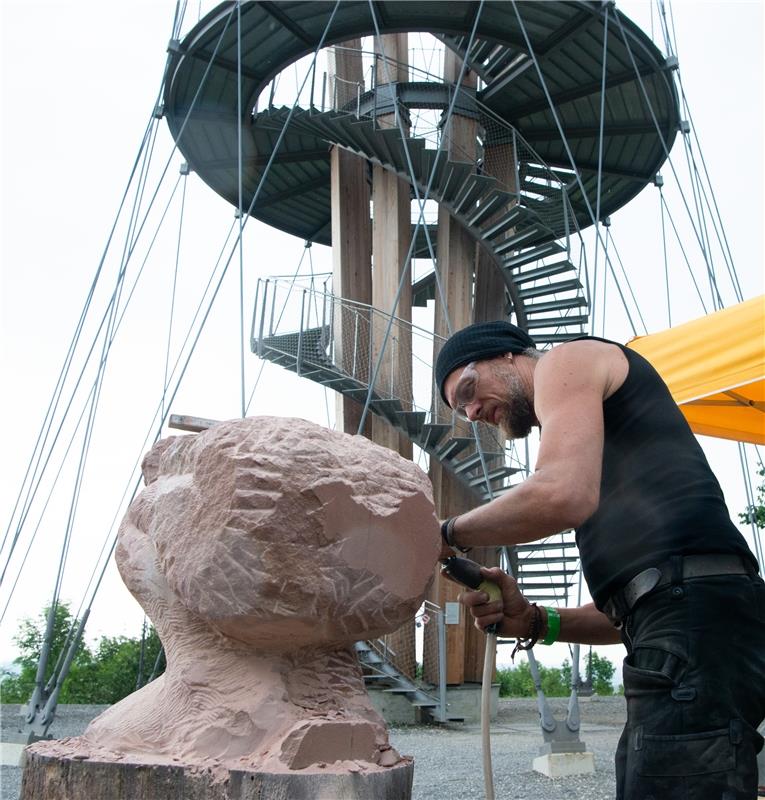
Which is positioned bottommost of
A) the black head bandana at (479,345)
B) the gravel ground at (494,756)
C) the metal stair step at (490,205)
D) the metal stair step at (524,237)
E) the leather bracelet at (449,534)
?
the gravel ground at (494,756)

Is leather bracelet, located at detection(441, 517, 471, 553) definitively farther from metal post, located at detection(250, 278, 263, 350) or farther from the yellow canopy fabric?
metal post, located at detection(250, 278, 263, 350)

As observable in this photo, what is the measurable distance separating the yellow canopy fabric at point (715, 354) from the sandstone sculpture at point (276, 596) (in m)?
2.95

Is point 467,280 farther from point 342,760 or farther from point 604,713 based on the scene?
point 342,760

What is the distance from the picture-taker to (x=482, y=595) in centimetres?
277

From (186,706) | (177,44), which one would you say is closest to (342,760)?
(186,706)

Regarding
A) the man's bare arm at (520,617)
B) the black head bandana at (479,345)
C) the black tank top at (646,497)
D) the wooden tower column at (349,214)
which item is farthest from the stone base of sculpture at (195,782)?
the wooden tower column at (349,214)

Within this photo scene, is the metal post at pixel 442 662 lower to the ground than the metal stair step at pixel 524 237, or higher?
lower

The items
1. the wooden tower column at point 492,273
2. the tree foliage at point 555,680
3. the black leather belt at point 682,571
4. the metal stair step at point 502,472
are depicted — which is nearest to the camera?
the black leather belt at point 682,571

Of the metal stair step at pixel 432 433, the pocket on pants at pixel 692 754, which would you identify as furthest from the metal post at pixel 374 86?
the pocket on pants at pixel 692 754

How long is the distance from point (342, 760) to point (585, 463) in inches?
39.8

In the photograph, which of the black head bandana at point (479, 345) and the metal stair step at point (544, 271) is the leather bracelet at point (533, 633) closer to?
the black head bandana at point (479, 345)

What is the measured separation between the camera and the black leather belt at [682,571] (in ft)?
7.60

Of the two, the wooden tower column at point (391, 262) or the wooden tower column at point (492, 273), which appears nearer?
the wooden tower column at point (391, 262)

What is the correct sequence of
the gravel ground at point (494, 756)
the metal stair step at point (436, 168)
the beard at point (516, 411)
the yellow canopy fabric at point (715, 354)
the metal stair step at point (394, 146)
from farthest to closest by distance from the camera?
the metal stair step at point (436, 168) → the metal stair step at point (394, 146) → the gravel ground at point (494, 756) → the yellow canopy fabric at point (715, 354) → the beard at point (516, 411)
